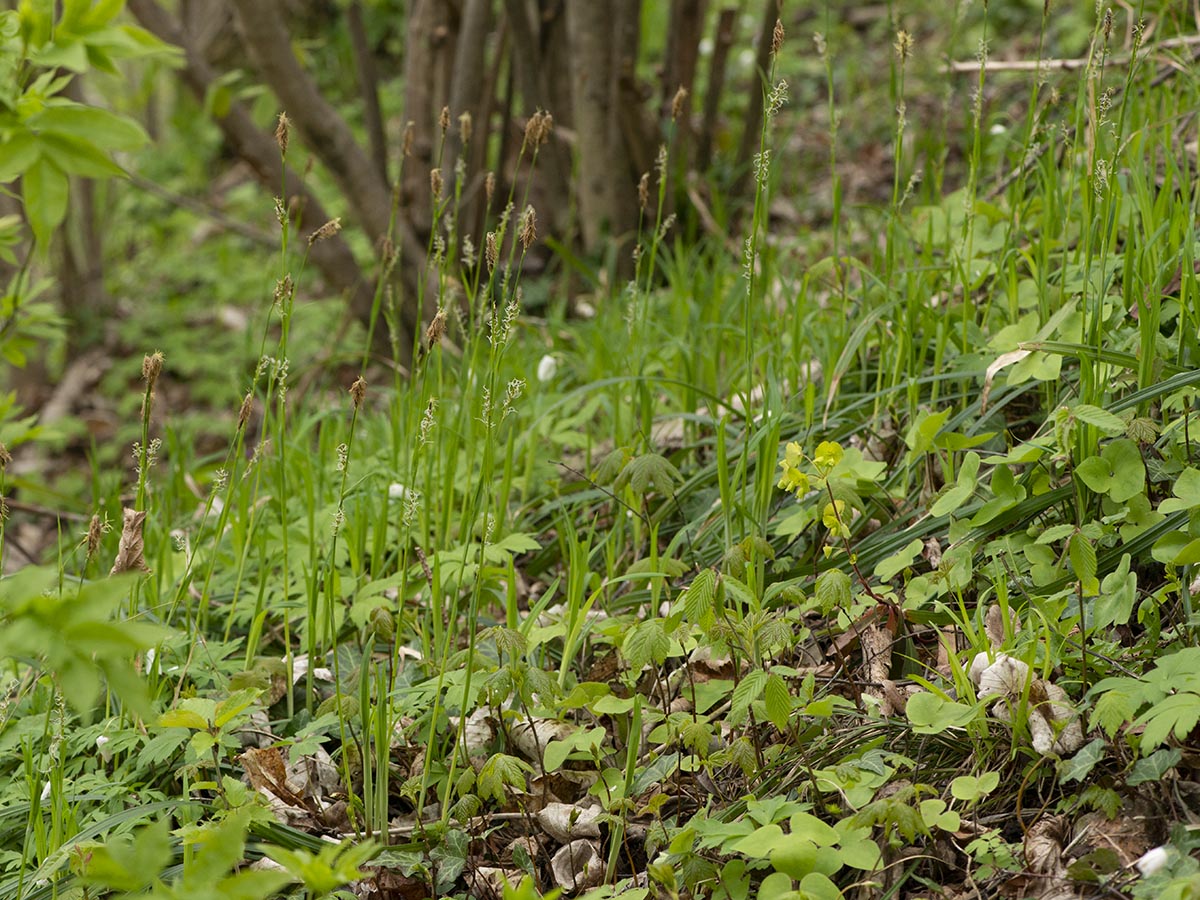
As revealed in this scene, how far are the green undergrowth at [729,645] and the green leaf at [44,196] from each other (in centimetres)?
23

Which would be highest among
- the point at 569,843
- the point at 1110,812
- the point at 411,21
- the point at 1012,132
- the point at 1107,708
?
the point at 411,21

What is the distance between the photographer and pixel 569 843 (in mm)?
1597

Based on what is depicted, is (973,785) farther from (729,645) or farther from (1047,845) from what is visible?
(729,645)

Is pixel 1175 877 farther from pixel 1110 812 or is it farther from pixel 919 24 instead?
pixel 919 24

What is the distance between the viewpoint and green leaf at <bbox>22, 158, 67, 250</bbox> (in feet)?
4.19

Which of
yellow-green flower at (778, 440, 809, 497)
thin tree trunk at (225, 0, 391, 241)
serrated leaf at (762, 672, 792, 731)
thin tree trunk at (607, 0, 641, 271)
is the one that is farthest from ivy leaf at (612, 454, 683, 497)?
thin tree trunk at (607, 0, 641, 271)

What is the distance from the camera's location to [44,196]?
1285 millimetres

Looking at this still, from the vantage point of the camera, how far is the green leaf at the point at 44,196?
4.19 ft

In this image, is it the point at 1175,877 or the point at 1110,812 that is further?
the point at 1110,812

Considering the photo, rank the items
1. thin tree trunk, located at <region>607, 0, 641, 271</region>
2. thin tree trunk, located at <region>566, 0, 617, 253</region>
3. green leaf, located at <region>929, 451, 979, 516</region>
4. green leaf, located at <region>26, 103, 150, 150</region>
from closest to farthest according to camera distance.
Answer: green leaf, located at <region>26, 103, 150, 150</region> < green leaf, located at <region>929, 451, 979, 516</region> < thin tree trunk, located at <region>566, 0, 617, 253</region> < thin tree trunk, located at <region>607, 0, 641, 271</region>

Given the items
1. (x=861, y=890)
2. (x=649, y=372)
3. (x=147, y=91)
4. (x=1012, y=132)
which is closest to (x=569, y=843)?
(x=861, y=890)

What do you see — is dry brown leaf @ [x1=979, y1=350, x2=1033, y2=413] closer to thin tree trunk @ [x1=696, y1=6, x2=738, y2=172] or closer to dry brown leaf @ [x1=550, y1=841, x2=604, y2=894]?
dry brown leaf @ [x1=550, y1=841, x2=604, y2=894]

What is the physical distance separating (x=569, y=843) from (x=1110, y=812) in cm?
75

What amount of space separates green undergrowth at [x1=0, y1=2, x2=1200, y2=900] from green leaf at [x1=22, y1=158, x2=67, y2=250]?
0.76ft
